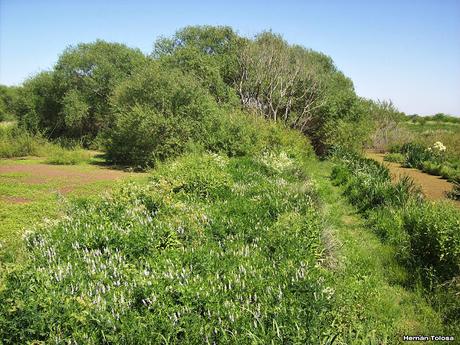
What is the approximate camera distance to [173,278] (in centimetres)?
429

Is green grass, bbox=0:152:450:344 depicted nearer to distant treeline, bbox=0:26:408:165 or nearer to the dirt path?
the dirt path

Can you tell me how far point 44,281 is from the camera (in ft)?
14.0

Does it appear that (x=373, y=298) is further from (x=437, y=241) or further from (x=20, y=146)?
(x=20, y=146)

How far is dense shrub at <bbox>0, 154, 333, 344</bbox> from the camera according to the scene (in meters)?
3.50

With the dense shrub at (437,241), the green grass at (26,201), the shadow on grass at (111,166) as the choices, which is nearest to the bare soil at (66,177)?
the green grass at (26,201)

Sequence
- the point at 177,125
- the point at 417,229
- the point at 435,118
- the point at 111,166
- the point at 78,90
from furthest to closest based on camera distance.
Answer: the point at 435,118, the point at 78,90, the point at 111,166, the point at 177,125, the point at 417,229

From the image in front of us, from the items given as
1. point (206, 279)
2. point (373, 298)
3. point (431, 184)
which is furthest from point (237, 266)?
point (431, 184)

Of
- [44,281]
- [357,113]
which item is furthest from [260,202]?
[357,113]

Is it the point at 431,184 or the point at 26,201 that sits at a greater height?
the point at 431,184

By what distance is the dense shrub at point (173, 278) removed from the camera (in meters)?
3.50

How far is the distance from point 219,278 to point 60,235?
293cm

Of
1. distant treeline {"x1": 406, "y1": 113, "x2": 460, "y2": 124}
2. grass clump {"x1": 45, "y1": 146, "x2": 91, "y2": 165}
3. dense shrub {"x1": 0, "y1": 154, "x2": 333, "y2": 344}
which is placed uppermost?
distant treeline {"x1": 406, "y1": 113, "x2": 460, "y2": 124}

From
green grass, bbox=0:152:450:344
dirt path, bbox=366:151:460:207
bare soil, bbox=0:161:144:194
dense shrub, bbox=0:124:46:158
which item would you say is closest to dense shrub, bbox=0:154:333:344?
green grass, bbox=0:152:450:344

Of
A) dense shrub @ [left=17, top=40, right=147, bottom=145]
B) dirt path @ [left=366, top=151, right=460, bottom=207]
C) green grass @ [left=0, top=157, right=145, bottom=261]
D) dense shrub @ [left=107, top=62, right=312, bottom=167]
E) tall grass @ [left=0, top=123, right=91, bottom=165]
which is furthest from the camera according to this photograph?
dense shrub @ [left=17, top=40, right=147, bottom=145]
